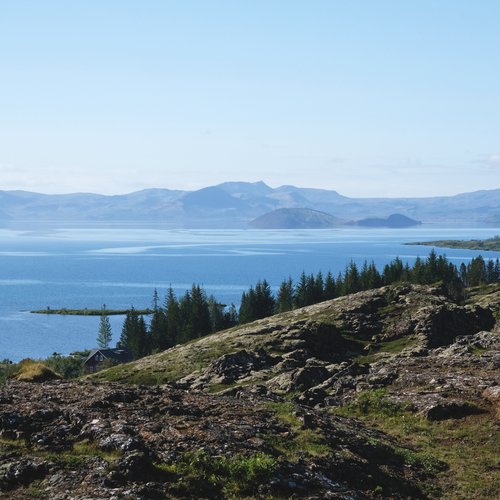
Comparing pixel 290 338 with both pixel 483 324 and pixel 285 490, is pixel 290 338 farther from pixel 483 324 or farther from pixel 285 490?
pixel 285 490

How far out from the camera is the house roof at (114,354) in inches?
5448

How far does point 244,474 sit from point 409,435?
15.5 m

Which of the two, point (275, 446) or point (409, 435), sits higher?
point (275, 446)

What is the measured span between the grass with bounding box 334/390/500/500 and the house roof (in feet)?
338

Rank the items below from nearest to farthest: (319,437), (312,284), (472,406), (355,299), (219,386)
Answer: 1. (319,437)
2. (472,406)
3. (219,386)
4. (355,299)
5. (312,284)

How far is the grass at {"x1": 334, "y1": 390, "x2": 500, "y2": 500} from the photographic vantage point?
1088 inches

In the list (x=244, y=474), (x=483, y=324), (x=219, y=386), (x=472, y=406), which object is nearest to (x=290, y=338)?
(x=219, y=386)

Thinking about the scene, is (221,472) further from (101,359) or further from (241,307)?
(241,307)

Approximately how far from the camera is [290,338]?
3494 inches

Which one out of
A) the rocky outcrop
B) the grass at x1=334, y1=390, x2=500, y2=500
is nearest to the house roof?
the grass at x1=334, y1=390, x2=500, y2=500

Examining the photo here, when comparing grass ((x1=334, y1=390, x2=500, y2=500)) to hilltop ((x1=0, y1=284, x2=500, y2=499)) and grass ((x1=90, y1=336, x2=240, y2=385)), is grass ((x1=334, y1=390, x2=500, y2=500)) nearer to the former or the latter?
hilltop ((x1=0, y1=284, x2=500, y2=499))

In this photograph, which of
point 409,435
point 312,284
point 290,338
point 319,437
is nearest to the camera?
point 319,437

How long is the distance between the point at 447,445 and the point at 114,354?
116778 mm

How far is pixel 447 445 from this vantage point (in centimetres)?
3381
